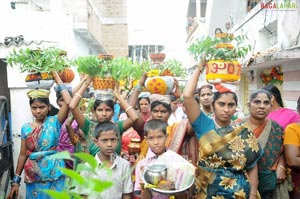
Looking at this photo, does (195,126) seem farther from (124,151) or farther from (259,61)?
(259,61)

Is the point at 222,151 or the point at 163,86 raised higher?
the point at 163,86

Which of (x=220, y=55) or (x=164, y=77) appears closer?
(x=220, y=55)

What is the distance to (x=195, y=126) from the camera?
2.94m

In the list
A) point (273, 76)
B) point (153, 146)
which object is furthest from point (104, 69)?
point (273, 76)

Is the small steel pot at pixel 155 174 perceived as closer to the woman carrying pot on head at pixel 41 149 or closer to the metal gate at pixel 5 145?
the woman carrying pot on head at pixel 41 149

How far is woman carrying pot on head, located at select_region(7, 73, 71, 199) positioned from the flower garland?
6097mm

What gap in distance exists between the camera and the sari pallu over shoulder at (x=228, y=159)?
2.85 m

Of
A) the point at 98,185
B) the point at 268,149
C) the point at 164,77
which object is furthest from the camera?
the point at 164,77

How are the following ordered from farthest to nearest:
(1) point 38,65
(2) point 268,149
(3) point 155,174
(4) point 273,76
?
(4) point 273,76 < (1) point 38,65 < (2) point 268,149 < (3) point 155,174

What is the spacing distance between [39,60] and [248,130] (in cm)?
224

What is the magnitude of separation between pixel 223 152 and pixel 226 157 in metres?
0.05

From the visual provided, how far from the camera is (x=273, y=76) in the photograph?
881cm

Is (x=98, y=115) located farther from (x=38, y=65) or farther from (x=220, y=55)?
(x=220, y=55)

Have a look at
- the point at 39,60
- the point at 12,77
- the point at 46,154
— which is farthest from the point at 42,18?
the point at 46,154
